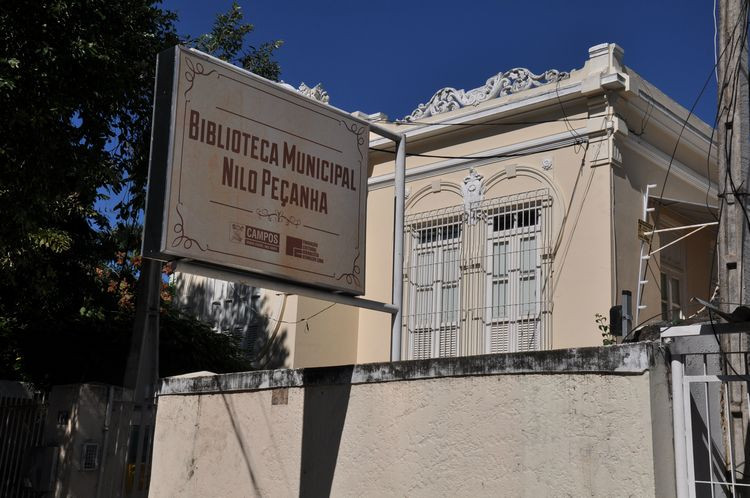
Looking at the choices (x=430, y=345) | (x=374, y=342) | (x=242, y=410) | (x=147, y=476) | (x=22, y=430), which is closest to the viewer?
(x=242, y=410)

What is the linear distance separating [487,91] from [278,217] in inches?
258

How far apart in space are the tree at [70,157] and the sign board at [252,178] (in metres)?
3.07

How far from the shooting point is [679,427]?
4660 millimetres

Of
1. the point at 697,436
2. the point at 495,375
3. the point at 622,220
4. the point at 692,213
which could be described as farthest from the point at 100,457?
the point at 692,213

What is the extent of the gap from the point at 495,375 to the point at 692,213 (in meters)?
8.37

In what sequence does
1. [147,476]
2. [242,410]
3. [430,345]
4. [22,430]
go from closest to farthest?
1. [242,410]
2. [147,476]
3. [22,430]
4. [430,345]

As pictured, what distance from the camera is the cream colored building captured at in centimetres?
1128

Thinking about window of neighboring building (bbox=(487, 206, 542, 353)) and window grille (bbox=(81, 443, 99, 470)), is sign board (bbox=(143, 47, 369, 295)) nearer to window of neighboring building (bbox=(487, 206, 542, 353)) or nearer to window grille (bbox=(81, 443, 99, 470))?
window grille (bbox=(81, 443, 99, 470))

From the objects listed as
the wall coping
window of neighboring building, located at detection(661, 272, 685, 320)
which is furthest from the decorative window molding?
the wall coping

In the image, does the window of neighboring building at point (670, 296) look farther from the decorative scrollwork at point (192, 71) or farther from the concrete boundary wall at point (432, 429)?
the decorative scrollwork at point (192, 71)

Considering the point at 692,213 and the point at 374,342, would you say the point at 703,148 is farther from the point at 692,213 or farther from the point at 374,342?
the point at 374,342

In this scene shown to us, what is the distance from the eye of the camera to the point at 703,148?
13.3 metres

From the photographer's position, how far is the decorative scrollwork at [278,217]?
674 cm

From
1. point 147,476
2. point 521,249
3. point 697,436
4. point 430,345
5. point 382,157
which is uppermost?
point 382,157
